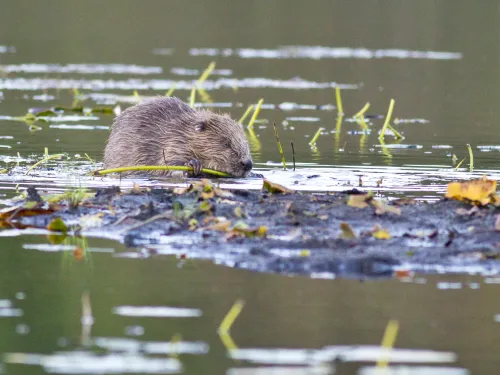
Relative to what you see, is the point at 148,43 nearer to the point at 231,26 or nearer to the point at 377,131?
the point at 231,26

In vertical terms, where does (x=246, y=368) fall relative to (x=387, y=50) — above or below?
below

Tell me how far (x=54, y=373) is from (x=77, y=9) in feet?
107

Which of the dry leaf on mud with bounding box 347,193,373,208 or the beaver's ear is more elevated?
the beaver's ear

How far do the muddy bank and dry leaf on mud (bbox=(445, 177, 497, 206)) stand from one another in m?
0.06

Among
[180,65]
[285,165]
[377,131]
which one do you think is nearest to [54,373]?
[285,165]

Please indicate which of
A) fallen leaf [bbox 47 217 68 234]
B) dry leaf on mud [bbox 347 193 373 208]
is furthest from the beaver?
fallen leaf [bbox 47 217 68 234]

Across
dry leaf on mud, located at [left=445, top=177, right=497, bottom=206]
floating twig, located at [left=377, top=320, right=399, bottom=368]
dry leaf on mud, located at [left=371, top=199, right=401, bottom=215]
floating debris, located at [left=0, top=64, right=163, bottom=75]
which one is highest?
floating debris, located at [left=0, top=64, right=163, bottom=75]

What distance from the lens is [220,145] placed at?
1089cm

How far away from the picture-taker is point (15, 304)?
5.98m

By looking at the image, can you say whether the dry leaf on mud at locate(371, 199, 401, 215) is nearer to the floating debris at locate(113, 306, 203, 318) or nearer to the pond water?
the pond water

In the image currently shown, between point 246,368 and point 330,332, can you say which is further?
point 330,332

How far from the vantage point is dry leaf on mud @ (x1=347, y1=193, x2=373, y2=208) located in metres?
8.17

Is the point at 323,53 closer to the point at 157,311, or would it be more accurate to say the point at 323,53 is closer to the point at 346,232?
the point at 346,232

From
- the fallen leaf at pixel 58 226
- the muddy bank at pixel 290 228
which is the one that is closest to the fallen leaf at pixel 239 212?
the muddy bank at pixel 290 228
